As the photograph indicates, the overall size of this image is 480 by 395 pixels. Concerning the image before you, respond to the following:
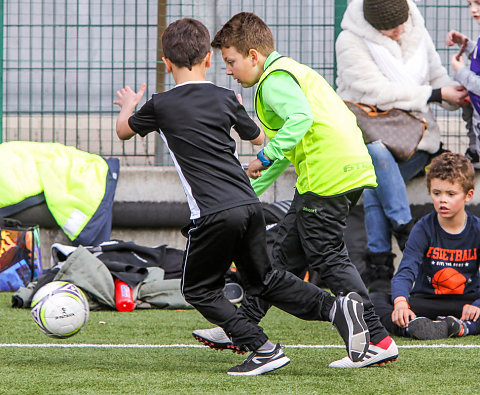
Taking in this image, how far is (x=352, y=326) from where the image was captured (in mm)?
3486

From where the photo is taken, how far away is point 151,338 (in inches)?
174

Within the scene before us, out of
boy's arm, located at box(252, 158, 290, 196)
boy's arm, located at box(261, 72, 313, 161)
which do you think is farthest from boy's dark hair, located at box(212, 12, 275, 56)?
boy's arm, located at box(252, 158, 290, 196)

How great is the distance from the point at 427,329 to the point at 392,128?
2.19 metres

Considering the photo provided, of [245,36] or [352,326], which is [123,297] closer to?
[245,36]

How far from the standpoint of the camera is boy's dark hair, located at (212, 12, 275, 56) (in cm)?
388

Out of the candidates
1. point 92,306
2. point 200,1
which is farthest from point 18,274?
point 200,1

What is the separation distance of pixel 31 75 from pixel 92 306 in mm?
2834

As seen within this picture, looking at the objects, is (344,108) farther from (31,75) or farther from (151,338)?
(31,75)

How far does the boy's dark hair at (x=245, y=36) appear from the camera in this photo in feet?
12.7

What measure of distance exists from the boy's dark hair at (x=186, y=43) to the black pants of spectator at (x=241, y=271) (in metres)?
0.65

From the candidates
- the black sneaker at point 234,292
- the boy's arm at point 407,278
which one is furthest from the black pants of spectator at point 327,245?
the black sneaker at point 234,292

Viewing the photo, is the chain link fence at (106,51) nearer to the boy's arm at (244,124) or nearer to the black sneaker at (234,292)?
the black sneaker at (234,292)

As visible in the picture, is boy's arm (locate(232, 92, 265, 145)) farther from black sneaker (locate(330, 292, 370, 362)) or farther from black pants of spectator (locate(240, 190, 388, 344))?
black sneaker (locate(330, 292, 370, 362))

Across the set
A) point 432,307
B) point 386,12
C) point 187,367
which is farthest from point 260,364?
point 386,12
